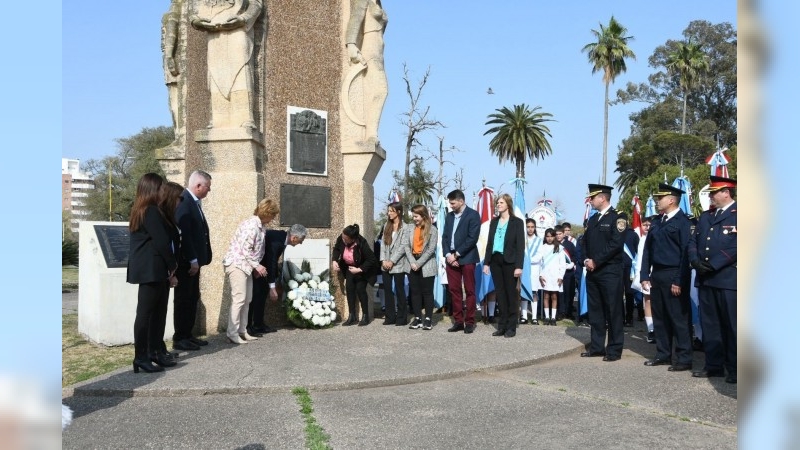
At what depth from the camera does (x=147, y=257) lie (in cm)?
606

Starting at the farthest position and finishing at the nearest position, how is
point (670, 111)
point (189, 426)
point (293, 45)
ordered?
point (670, 111), point (293, 45), point (189, 426)

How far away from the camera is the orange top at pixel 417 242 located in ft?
31.6

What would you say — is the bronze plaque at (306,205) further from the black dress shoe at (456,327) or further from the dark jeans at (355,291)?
the black dress shoe at (456,327)

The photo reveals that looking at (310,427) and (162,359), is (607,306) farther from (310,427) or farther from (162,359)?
(162,359)

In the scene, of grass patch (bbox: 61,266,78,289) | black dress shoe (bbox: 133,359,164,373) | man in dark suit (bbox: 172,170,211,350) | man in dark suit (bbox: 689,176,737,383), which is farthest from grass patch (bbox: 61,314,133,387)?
grass patch (bbox: 61,266,78,289)

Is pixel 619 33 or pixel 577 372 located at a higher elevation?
pixel 619 33

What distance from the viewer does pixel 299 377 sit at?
6012mm

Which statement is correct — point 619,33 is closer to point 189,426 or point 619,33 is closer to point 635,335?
point 635,335

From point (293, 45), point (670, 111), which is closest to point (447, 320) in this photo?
point (293, 45)

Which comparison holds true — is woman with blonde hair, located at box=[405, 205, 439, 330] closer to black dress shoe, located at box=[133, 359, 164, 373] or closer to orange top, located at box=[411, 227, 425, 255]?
orange top, located at box=[411, 227, 425, 255]

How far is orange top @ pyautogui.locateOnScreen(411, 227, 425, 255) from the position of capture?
9.63 m

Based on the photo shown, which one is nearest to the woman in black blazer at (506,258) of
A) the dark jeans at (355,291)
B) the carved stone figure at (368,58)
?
the dark jeans at (355,291)
